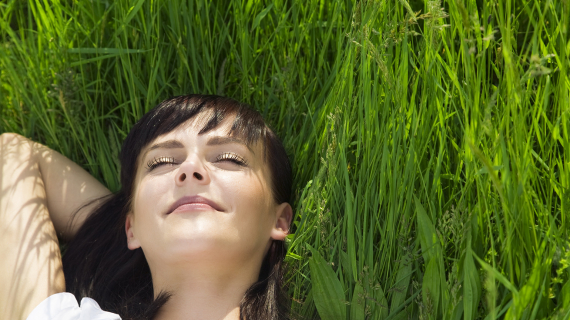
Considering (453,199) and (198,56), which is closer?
(453,199)

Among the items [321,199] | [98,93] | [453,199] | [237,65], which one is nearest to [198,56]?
[237,65]

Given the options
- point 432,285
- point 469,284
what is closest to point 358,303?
point 432,285

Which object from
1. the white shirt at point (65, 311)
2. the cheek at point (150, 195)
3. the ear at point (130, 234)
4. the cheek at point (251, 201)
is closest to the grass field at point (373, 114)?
the cheek at point (251, 201)

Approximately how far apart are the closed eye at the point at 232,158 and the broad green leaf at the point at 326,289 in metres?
0.38

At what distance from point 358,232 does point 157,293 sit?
0.76 metres

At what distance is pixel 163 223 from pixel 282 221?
441 mm

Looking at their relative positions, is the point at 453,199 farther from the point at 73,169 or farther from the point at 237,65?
the point at 73,169

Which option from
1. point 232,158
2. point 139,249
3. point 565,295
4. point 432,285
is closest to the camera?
point 565,295

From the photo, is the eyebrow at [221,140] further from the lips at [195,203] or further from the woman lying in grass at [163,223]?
the lips at [195,203]

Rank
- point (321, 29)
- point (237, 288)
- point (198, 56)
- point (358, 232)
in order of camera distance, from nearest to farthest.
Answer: point (358, 232)
point (237, 288)
point (321, 29)
point (198, 56)

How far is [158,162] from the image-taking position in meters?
1.82

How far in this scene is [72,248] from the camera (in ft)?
7.06

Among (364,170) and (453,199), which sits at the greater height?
(364,170)

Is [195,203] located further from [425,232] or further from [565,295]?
[565,295]
